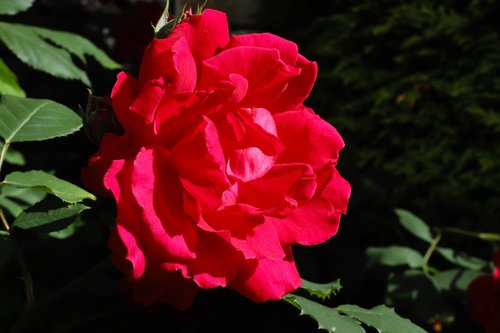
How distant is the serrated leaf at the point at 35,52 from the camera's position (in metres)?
1.06

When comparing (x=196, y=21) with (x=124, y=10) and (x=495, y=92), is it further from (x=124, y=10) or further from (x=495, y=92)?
(x=124, y=10)

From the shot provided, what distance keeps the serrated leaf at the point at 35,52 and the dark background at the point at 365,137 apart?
51cm

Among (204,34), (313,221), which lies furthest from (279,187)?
(204,34)

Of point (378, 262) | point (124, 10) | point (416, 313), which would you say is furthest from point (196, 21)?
point (124, 10)

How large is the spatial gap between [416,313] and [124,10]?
2015 mm

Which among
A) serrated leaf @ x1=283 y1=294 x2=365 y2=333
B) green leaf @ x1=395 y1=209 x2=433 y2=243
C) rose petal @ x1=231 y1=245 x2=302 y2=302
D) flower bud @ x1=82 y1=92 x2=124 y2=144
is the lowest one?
green leaf @ x1=395 y1=209 x2=433 y2=243

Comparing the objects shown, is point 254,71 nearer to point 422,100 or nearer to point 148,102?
point 148,102

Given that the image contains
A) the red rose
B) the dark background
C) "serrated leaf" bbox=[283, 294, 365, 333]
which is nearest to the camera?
"serrated leaf" bbox=[283, 294, 365, 333]

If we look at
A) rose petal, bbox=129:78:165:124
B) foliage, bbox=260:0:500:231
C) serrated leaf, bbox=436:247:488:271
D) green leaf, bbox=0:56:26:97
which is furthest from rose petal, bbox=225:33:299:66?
foliage, bbox=260:0:500:231

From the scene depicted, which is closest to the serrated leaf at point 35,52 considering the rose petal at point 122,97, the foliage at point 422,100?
the rose petal at point 122,97

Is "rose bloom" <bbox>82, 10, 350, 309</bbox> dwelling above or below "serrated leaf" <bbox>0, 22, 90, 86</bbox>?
above

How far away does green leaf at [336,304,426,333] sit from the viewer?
77 centimetres

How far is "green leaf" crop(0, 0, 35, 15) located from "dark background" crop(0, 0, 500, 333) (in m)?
0.57

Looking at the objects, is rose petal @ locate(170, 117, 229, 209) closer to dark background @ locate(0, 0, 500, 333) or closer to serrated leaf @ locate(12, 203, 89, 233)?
serrated leaf @ locate(12, 203, 89, 233)
